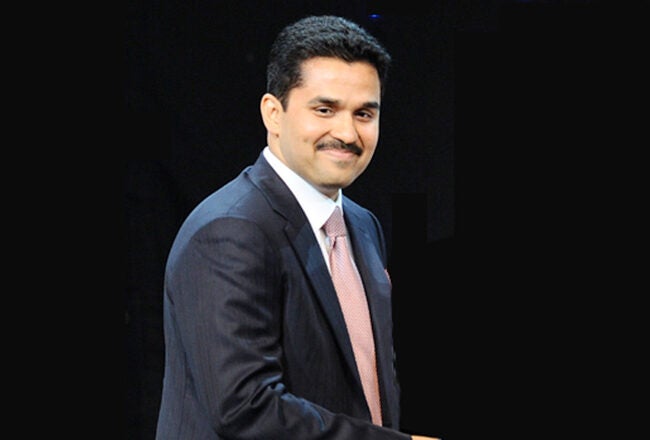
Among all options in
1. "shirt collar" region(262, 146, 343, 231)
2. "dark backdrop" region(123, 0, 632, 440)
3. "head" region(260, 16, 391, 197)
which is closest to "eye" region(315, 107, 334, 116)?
"head" region(260, 16, 391, 197)

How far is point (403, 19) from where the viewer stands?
2.32 m

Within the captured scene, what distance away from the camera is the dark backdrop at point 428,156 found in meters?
2.24

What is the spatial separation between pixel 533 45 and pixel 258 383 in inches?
62.5

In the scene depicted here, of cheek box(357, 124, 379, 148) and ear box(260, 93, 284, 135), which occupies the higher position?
ear box(260, 93, 284, 135)

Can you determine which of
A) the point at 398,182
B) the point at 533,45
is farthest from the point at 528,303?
the point at 533,45

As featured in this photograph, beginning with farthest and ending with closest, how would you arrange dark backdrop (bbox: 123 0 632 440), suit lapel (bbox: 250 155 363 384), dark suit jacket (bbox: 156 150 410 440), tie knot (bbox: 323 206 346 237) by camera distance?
dark backdrop (bbox: 123 0 632 440) < tie knot (bbox: 323 206 346 237) < suit lapel (bbox: 250 155 363 384) < dark suit jacket (bbox: 156 150 410 440)

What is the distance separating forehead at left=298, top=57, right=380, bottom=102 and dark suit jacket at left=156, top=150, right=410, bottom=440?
6.5 inches

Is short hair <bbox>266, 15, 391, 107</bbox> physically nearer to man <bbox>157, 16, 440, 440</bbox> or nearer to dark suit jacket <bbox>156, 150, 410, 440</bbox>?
man <bbox>157, 16, 440, 440</bbox>

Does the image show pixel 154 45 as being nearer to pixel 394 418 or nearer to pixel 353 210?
pixel 353 210

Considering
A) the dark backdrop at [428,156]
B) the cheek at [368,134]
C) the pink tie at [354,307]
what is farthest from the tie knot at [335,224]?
the dark backdrop at [428,156]

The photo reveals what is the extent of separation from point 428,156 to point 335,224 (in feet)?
3.55

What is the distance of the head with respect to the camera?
1.29 metres

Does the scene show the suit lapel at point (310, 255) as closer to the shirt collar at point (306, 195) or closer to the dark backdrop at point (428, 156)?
the shirt collar at point (306, 195)

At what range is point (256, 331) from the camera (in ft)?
3.88
